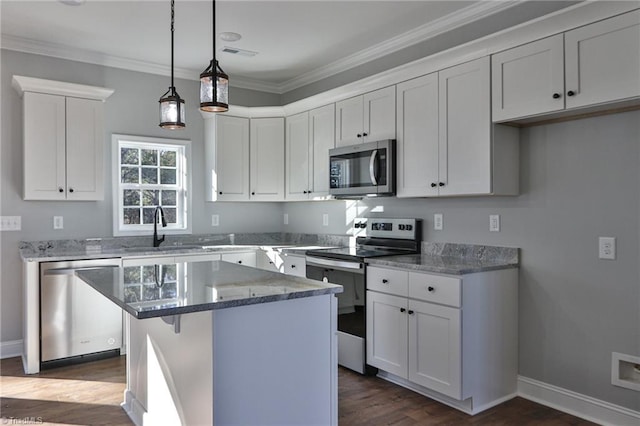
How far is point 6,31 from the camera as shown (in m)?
3.70

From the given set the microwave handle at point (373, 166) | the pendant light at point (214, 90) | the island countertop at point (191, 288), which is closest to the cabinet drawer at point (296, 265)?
the microwave handle at point (373, 166)

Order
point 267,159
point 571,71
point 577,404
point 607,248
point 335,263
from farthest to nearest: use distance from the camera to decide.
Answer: point 267,159, point 335,263, point 577,404, point 607,248, point 571,71

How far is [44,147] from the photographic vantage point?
3799 millimetres

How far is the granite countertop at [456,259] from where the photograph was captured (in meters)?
2.85

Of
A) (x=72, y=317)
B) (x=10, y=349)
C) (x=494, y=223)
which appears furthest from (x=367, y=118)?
(x=10, y=349)

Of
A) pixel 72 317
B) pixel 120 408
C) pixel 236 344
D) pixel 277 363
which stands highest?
pixel 236 344

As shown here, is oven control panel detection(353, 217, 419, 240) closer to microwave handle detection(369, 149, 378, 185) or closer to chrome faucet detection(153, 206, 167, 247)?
microwave handle detection(369, 149, 378, 185)

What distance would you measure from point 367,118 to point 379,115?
0.46 ft

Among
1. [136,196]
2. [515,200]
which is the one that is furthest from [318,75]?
[515,200]

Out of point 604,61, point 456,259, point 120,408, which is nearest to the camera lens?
point 604,61

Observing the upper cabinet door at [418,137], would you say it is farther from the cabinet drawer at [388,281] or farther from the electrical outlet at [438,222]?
the cabinet drawer at [388,281]

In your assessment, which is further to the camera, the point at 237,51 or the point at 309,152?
the point at 309,152

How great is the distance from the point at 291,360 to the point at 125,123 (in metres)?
3.25

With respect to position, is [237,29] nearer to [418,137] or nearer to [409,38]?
[409,38]
